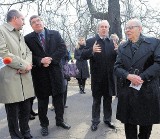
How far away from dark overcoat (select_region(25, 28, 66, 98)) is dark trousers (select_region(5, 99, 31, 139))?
1.62 feet

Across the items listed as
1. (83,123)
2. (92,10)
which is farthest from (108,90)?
(92,10)

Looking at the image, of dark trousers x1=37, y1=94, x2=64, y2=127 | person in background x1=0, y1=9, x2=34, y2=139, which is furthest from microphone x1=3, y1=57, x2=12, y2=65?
dark trousers x1=37, y1=94, x2=64, y2=127

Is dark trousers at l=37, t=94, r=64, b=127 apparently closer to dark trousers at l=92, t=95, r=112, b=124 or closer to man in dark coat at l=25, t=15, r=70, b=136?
man in dark coat at l=25, t=15, r=70, b=136

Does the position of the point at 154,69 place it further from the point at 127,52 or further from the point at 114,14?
the point at 114,14

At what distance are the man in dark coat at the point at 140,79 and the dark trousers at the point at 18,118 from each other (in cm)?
173

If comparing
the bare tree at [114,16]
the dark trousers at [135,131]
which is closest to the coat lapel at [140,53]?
the dark trousers at [135,131]

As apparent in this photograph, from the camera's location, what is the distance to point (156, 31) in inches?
575

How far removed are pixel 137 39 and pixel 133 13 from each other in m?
11.0

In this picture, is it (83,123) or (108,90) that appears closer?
(108,90)

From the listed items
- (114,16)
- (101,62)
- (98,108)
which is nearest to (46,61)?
(101,62)

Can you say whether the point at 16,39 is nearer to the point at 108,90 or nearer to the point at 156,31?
the point at 108,90

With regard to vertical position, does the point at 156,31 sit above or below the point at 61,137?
above

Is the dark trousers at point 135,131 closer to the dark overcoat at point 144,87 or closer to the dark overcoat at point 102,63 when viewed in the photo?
the dark overcoat at point 144,87

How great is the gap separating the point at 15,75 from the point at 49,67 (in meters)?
0.81
